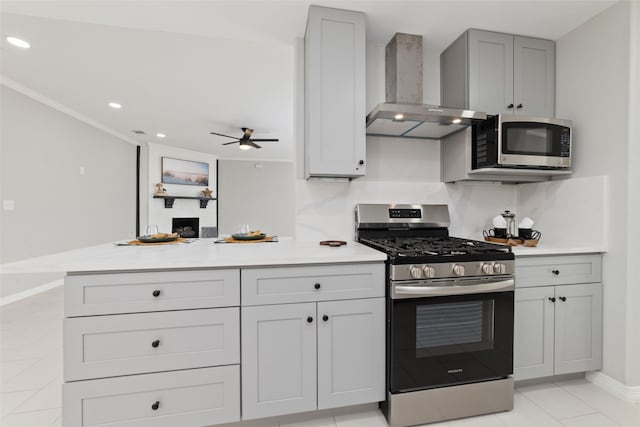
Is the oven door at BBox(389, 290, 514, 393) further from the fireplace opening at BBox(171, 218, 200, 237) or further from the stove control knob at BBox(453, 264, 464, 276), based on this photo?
the fireplace opening at BBox(171, 218, 200, 237)

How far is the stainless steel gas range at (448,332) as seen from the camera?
1554 mm

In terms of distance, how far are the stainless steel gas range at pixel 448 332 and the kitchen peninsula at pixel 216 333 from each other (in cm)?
11

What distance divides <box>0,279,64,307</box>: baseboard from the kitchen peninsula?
331cm

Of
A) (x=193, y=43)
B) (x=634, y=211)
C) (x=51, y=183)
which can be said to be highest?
(x=193, y=43)

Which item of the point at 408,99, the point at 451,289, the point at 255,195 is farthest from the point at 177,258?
the point at 255,195

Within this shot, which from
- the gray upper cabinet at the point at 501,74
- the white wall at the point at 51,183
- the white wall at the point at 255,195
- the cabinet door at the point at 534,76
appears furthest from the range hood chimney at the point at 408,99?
the white wall at the point at 255,195

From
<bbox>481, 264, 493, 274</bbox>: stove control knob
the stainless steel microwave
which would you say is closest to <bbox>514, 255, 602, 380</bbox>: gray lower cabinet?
<bbox>481, 264, 493, 274</bbox>: stove control knob

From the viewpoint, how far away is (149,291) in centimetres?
137

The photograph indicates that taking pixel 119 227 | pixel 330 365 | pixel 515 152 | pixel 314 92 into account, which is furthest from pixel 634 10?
pixel 119 227

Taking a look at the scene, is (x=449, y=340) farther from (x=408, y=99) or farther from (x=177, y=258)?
(x=408, y=99)

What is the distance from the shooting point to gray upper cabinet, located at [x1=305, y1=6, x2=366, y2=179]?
1928mm

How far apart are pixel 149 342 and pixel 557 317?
2.44 m

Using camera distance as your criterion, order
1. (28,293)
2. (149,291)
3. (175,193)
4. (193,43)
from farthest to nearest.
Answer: (175,193), (28,293), (193,43), (149,291)

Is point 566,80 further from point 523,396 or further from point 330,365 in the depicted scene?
point 330,365
